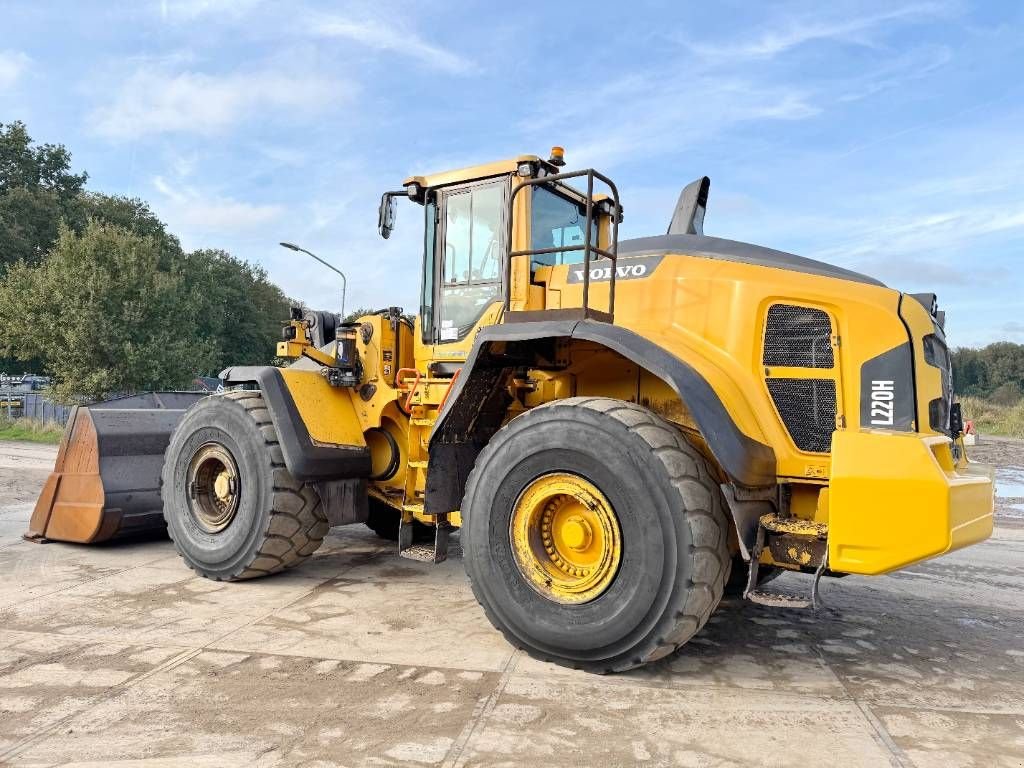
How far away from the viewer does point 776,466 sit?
150 inches

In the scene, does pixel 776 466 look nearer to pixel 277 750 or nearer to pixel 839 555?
pixel 839 555

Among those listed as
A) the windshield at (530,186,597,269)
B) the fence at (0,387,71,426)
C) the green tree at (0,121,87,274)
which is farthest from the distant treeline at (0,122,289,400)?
A: the windshield at (530,186,597,269)

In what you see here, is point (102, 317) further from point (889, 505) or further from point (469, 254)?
point (889, 505)

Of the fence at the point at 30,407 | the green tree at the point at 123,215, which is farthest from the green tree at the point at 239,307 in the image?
the fence at the point at 30,407

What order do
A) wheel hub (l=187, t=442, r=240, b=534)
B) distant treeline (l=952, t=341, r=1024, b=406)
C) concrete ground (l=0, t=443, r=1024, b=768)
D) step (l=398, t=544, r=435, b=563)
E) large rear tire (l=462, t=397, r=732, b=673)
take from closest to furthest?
concrete ground (l=0, t=443, r=1024, b=768), large rear tire (l=462, t=397, r=732, b=673), step (l=398, t=544, r=435, b=563), wheel hub (l=187, t=442, r=240, b=534), distant treeline (l=952, t=341, r=1024, b=406)

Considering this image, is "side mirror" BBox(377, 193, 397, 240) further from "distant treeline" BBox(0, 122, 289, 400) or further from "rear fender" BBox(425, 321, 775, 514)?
"distant treeline" BBox(0, 122, 289, 400)

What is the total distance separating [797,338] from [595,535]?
56.5 inches

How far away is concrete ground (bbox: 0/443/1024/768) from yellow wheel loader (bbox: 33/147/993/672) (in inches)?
13.7

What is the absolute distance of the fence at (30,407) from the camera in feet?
90.2

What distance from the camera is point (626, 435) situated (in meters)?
3.66

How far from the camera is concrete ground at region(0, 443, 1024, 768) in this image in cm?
293

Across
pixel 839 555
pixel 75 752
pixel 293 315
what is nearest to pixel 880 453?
pixel 839 555

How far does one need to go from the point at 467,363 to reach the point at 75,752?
8.31ft

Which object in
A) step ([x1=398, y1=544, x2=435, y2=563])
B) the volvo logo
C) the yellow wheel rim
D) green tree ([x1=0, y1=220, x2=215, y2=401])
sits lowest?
step ([x1=398, y1=544, x2=435, y2=563])
